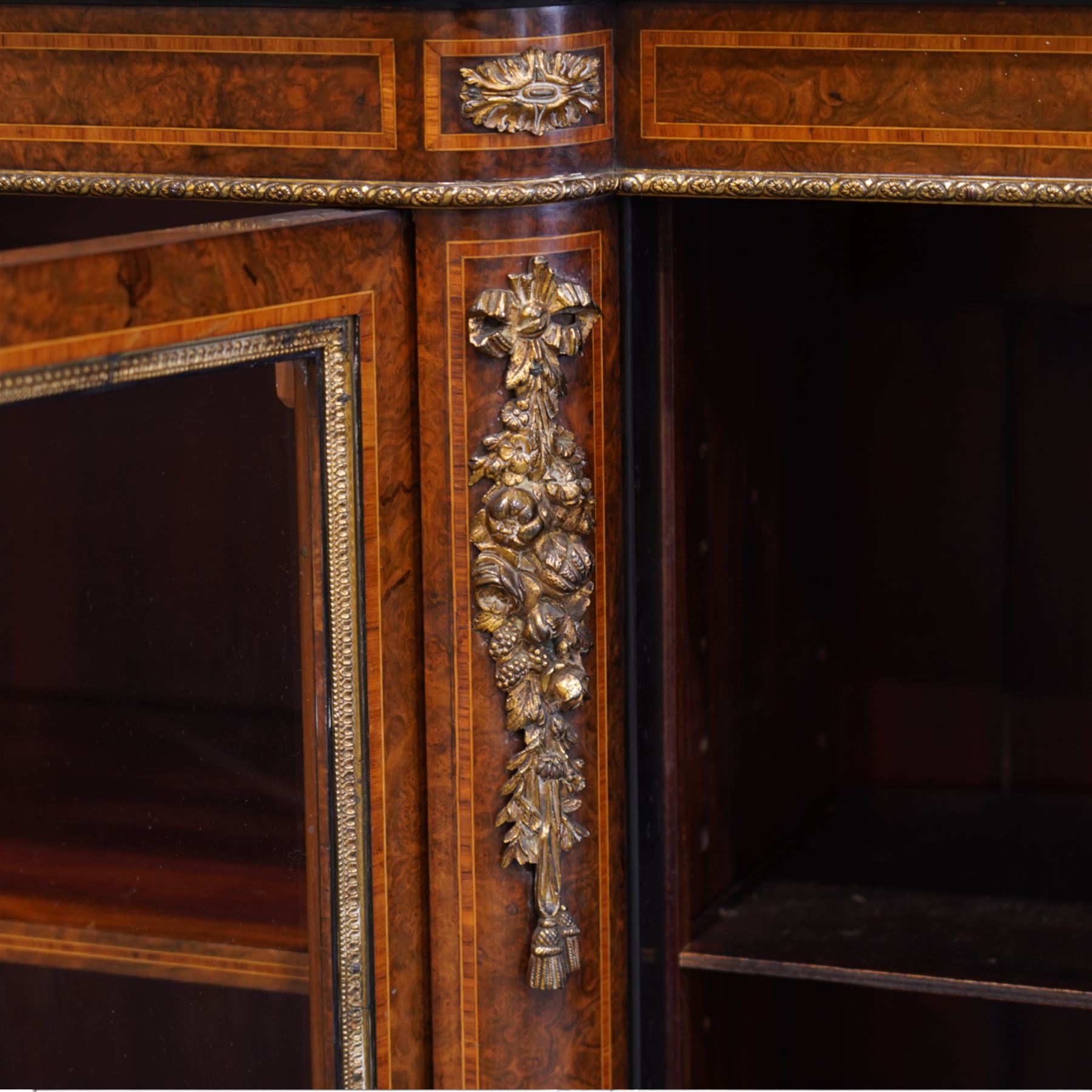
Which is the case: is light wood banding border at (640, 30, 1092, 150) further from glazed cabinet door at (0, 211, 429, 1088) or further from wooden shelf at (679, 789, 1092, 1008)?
wooden shelf at (679, 789, 1092, 1008)

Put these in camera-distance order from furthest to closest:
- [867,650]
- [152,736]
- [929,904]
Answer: [867,650]
[929,904]
[152,736]


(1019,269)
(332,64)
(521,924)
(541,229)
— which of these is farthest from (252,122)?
(1019,269)

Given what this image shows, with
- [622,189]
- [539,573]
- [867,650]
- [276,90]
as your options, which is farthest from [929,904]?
[276,90]

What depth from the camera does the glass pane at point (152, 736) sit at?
95 cm

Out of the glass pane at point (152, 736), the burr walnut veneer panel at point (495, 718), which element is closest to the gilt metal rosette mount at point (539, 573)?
the burr walnut veneer panel at point (495, 718)

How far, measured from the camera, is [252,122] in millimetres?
1050

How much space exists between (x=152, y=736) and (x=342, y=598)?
0.40 ft

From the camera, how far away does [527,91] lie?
1016 millimetres

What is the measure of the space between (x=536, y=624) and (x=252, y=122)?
0.98ft

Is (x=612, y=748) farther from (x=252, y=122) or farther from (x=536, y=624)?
(x=252, y=122)

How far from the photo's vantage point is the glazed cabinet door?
0.94 meters

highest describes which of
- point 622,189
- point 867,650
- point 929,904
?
point 622,189

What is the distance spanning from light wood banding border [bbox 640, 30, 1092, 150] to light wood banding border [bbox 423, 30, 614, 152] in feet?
0.11

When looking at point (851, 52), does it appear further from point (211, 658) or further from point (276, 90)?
point (211, 658)
